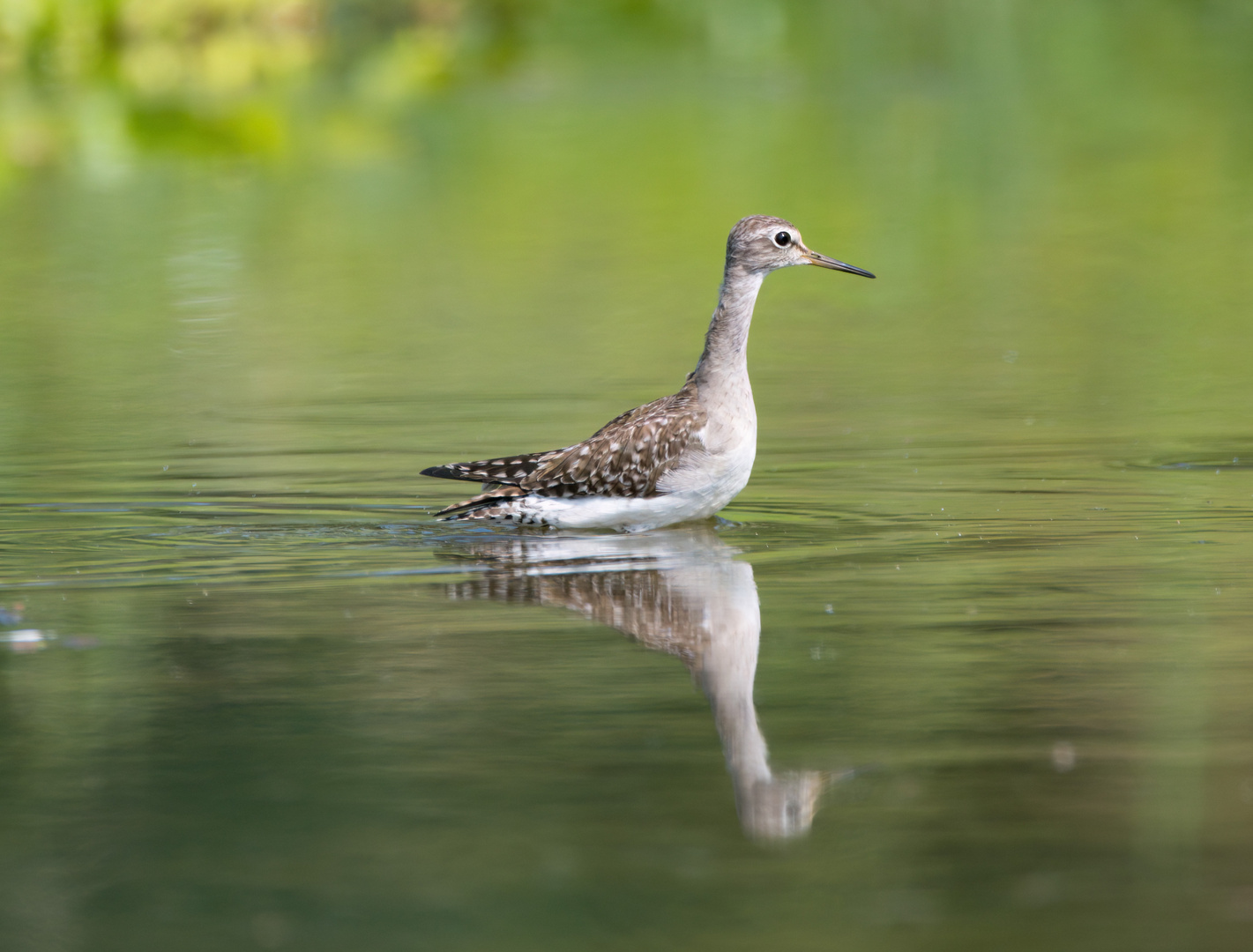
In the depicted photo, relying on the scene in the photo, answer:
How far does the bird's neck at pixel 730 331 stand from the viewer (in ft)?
34.6

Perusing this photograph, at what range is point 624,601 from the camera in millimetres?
8234

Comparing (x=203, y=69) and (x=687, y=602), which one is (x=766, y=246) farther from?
(x=203, y=69)

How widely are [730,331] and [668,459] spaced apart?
40.0 inches

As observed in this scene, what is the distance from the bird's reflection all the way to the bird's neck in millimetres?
881

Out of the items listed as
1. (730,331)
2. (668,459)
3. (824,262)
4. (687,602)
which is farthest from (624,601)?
(824,262)

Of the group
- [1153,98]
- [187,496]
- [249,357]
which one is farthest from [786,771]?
[1153,98]

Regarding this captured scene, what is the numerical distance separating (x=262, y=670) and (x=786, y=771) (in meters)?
2.19

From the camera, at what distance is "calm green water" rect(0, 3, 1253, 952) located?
5.11m

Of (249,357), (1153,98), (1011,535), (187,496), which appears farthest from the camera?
(1153,98)

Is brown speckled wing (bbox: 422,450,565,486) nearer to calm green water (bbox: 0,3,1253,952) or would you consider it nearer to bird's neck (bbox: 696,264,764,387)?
calm green water (bbox: 0,3,1253,952)

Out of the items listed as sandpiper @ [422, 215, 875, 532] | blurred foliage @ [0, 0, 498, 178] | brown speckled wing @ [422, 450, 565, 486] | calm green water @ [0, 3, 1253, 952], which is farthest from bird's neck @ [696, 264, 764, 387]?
blurred foliage @ [0, 0, 498, 178]

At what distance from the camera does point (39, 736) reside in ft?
21.0

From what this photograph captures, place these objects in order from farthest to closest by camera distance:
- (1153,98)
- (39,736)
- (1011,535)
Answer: (1153,98) < (1011,535) < (39,736)

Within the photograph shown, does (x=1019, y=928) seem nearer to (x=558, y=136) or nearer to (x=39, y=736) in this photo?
(x=39, y=736)
